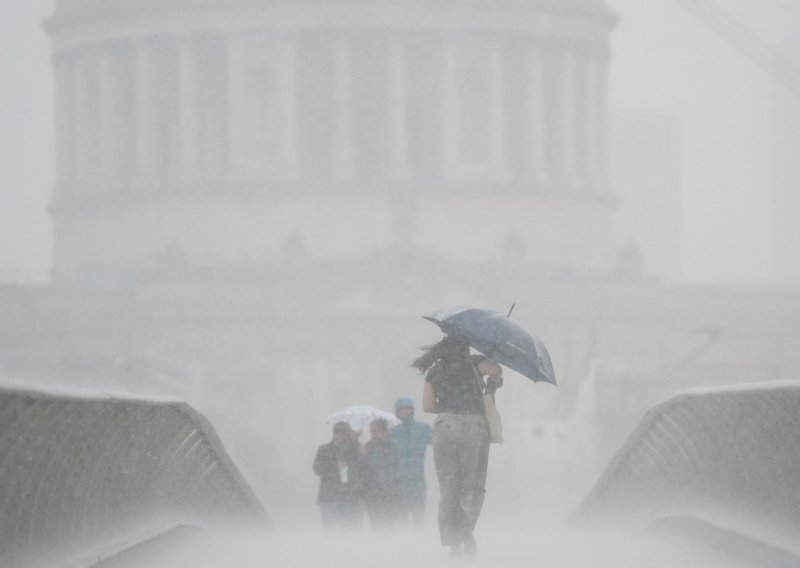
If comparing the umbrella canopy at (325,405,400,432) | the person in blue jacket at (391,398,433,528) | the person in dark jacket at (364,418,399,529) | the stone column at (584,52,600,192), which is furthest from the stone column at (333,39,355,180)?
the person in dark jacket at (364,418,399,529)

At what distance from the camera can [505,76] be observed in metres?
96.2

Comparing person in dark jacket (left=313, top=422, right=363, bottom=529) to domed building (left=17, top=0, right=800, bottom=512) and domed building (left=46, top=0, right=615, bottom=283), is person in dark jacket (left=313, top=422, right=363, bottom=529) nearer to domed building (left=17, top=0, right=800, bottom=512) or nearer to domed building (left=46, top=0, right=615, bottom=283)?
domed building (left=17, top=0, right=800, bottom=512)

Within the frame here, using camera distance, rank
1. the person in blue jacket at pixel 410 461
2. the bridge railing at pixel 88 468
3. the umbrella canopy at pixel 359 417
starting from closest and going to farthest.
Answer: the bridge railing at pixel 88 468 < the person in blue jacket at pixel 410 461 < the umbrella canopy at pixel 359 417

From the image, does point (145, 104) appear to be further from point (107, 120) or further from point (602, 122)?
point (602, 122)

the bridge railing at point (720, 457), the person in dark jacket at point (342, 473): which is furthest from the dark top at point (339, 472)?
the bridge railing at point (720, 457)

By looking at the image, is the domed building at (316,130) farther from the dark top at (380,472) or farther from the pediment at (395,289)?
the dark top at (380,472)

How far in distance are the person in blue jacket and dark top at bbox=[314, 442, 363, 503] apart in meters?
0.36

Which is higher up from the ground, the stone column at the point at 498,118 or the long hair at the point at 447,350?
the stone column at the point at 498,118

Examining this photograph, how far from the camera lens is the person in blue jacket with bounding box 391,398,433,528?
68.2 ft

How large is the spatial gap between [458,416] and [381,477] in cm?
585

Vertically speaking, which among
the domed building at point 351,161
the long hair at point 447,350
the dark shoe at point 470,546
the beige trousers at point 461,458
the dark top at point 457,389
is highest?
the domed building at point 351,161

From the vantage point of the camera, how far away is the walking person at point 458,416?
48.5 feet

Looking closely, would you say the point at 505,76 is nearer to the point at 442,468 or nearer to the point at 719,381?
the point at 719,381

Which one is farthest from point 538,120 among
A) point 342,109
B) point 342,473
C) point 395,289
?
point 342,473
